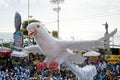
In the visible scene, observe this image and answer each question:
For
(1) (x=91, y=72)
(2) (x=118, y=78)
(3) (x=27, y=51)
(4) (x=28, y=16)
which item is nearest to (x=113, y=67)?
(2) (x=118, y=78)

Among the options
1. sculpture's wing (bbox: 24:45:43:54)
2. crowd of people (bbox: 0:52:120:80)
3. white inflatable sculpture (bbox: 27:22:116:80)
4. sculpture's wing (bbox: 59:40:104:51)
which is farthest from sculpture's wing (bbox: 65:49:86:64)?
crowd of people (bbox: 0:52:120:80)

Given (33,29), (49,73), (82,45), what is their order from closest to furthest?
(33,29)
(82,45)
(49,73)

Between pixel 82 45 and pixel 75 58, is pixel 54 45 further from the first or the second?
pixel 75 58

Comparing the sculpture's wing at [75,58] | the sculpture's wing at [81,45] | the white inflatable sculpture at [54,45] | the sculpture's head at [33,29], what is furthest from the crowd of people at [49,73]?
the sculpture's head at [33,29]

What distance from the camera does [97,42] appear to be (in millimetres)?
9203

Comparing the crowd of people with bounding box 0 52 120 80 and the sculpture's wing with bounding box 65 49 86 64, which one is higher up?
the sculpture's wing with bounding box 65 49 86 64

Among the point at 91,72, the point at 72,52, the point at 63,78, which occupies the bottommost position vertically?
the point at 63,78

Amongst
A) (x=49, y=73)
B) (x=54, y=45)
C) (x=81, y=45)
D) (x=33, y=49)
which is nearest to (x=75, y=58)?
(x=81, y=45)

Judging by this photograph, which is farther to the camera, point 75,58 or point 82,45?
point 75,58

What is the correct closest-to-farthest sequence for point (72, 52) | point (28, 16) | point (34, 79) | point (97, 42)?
point (97, 42) → point (72, 52) → point (34, 79) → point (28, 16)

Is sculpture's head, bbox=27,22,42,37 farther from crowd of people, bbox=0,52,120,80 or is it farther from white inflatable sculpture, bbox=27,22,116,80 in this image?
crowd of people, bbox=0,52,120,80

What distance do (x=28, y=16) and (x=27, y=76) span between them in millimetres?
16321

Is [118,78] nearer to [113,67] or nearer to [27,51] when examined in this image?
[113,67]

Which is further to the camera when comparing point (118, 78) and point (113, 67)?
point (113, 67)
